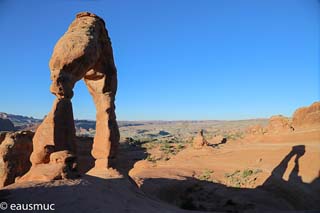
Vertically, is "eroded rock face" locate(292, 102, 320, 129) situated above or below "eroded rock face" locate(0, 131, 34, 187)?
above

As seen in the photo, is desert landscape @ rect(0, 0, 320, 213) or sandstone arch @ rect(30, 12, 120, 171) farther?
sandstone arch @ rect(30, 12, 120, 171)

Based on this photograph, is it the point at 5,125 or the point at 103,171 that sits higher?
the point at 5,125

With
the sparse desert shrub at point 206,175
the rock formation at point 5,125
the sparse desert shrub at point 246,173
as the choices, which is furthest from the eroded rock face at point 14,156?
the rock formation at point 5,125

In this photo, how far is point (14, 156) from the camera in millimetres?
11828

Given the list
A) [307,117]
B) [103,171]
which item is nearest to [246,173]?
[103,171]

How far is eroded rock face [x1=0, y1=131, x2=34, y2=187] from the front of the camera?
11.5 m

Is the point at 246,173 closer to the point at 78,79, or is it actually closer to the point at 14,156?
the point at 78,79

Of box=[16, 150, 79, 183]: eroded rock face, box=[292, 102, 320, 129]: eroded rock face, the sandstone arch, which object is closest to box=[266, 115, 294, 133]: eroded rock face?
box=[292, 102, 320, 129]: eroded rock face

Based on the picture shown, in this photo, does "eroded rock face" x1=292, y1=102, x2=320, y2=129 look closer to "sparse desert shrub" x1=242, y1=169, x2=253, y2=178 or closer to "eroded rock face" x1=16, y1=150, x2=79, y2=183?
"sparse desert shrub" x1=242, y1=169, x2=253, y2=178

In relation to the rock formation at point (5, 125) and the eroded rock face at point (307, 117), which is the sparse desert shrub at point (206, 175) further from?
the rock formation at point (5, 125)

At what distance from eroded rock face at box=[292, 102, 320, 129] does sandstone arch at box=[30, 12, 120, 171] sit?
1837cm

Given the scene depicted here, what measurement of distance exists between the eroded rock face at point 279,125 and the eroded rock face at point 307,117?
668 millimetres

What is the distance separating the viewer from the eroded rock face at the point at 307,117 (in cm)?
2510

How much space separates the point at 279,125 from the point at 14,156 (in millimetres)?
22184
